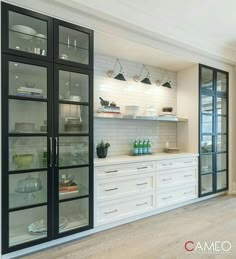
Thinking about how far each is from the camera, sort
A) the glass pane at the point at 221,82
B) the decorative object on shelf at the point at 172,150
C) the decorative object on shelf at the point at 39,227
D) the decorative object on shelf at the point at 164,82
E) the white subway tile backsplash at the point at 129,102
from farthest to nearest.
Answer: the glass pane at the point at 221,82, the decorative object on shelf at the point at 164,82, the decorative object on shelf at the point at 172,150, the white subway tile backsplash at the point at 129,102, the decorative object on shelf at the point at 39,227

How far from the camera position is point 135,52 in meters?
→ 3.35

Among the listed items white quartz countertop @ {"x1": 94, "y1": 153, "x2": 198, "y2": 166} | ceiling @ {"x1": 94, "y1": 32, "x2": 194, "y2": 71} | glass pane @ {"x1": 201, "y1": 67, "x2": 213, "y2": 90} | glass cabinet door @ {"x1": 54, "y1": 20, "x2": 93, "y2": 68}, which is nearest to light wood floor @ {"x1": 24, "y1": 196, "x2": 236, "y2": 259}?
white quartz countertop @ {"x1": 94, "y1": 153, "x2": 198, "y2": 166}

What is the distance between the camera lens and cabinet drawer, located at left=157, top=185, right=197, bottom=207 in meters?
3.36

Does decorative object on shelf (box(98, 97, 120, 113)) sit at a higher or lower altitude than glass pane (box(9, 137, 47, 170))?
higher

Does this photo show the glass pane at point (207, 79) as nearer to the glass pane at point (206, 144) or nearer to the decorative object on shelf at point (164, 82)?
the decorative object on shelf at point (164, 82)

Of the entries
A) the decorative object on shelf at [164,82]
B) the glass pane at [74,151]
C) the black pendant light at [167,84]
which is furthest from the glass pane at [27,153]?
the black pendant light at [167,84]

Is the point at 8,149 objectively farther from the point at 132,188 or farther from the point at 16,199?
the point at 132,188

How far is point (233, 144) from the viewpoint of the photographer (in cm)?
443

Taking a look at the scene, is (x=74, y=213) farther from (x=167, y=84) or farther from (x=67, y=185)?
(x=167, y=84)

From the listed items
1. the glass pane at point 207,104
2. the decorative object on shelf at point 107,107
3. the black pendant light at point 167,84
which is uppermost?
the black pendant light at point 167,84

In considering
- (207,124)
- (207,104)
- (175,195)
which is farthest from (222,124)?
(175,195)

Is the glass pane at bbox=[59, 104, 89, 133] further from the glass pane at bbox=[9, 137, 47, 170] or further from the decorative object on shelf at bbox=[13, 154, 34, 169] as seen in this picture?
the decorative object on shelf at bbox=[13, 154, 34, 169]

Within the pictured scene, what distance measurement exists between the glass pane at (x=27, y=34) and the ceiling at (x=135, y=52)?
28.1 inches

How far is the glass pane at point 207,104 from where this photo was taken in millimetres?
3984
